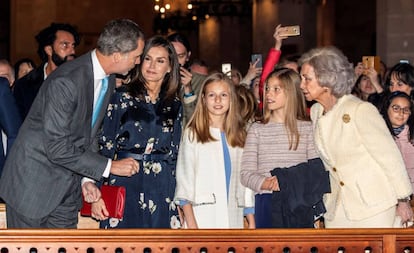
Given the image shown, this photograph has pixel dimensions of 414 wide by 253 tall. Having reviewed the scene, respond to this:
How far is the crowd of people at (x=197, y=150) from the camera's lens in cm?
771

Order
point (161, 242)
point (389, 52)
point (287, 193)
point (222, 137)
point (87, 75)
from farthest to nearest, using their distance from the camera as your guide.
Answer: point (389, 52) < point (222, 137) < point (287, 193) < point (87, 75) < point (161, 242)

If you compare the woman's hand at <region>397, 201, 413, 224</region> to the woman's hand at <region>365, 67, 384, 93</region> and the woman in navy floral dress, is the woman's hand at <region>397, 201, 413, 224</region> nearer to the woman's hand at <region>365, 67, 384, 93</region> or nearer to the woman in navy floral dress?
the woman in navy floral dress

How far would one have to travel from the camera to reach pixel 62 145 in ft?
24.8

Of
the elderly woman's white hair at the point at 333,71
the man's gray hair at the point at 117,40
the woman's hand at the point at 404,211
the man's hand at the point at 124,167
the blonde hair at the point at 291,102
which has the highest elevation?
the man's gray hair at the point at 117,40

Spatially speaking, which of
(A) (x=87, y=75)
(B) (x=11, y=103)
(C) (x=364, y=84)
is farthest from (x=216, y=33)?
(A) (x=87, y=75)

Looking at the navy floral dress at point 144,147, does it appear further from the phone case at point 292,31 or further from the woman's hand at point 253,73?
the woman's hand at point 253,73

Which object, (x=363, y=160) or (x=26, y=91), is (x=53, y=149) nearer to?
(x=363, y=160)

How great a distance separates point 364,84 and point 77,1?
15.0 meters

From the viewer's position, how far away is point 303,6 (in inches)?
1049

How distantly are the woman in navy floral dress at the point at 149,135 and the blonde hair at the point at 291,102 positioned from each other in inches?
28.0

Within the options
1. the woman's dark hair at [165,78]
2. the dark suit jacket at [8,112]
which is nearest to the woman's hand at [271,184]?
the woman's dark hair at [165,78]

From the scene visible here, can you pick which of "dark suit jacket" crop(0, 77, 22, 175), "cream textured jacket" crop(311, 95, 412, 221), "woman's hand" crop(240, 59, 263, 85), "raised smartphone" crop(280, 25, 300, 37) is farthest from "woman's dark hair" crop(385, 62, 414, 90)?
"dark suit jacket" crop(0, 77, 22, 175)

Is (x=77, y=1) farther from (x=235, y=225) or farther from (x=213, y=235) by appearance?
(x=213, y=235)

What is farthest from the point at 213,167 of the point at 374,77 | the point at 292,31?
the point at 374,77
